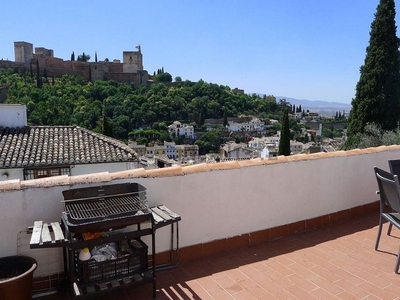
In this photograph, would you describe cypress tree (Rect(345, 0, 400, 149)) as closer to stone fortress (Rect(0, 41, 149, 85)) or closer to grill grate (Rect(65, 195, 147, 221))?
grill grate (Rect(65, 195, 147, 221))

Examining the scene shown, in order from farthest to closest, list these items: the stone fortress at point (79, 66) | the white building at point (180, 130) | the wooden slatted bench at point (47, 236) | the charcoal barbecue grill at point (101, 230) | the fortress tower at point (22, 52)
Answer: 1. the fortress tower at point (22, 52)
2. the stone fortress at point (79, 66)
3. the white building at point (180, 130)
4. the charcoal barbecue grill at point (101, 230)
5. the wooden slatted bench at point (47, 236)

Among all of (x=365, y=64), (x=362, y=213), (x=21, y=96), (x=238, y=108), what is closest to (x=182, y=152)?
(x=21, y=96)

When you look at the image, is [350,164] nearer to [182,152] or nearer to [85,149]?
[85,149]

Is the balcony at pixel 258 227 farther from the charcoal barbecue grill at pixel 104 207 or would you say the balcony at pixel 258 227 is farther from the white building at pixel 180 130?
the white building at pixel 180 130

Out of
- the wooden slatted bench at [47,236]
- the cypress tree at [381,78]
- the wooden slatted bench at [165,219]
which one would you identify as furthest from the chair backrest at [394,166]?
the cypress tree at [381,78]

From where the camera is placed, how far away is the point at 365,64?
41.7ft

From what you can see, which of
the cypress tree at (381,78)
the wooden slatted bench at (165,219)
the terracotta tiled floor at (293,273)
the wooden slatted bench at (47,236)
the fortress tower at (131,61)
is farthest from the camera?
the fortress tower at (131,61)

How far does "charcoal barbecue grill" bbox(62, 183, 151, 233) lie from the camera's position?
5.16ft

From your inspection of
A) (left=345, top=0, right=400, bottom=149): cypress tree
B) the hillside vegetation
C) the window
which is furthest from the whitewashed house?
the hillside vegetation

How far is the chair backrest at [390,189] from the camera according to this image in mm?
2107

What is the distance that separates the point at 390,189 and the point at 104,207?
187 cm

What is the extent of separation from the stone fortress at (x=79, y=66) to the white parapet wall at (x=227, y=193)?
7280cm

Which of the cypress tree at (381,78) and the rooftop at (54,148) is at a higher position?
the cypress tree at (381,78)

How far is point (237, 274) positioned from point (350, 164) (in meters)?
1.75
